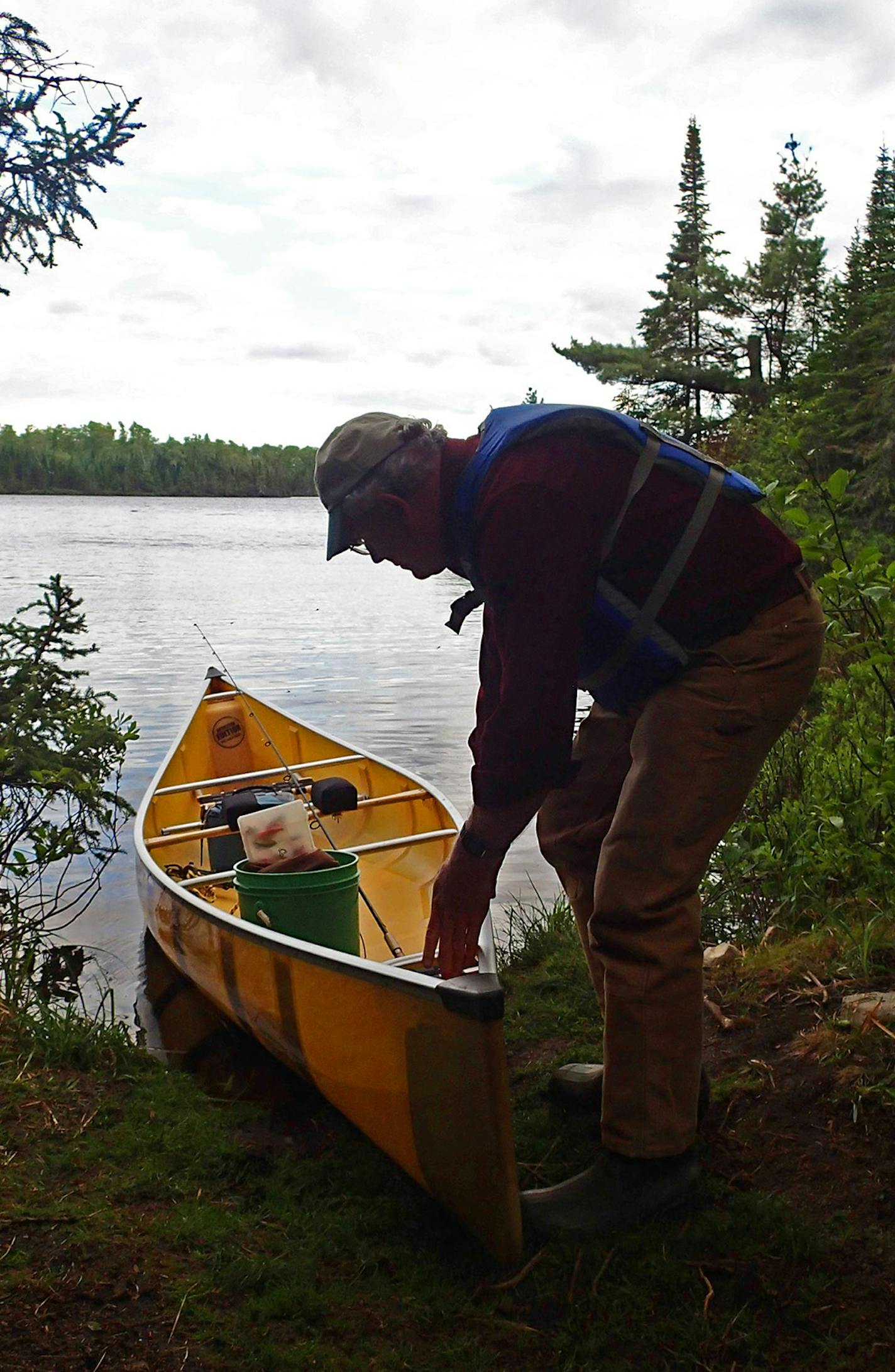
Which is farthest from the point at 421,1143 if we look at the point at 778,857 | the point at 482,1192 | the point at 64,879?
the point at 64,879

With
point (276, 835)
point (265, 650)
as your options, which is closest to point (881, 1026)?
point (276, 835)

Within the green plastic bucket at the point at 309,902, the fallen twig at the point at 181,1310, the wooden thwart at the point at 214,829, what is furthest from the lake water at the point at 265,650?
the fallen twig at the point at 181,1310

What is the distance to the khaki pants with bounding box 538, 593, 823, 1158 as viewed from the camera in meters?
2.62

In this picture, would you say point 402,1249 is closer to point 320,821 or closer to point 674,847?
point 674,847

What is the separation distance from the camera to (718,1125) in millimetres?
3176

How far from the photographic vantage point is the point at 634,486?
8.38ft

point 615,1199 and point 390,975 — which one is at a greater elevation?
point 390,975

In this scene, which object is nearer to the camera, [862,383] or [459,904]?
[459,904]

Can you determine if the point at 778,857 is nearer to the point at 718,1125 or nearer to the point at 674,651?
the point at 718,1125

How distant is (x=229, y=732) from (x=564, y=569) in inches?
251

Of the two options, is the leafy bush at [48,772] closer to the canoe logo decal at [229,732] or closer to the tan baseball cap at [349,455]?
the canoe logo decal at [229,732]

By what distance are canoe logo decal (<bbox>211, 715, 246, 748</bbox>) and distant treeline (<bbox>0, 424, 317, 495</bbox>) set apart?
83.6 m

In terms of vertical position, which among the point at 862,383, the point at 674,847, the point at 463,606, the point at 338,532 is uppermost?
the point at 862,383

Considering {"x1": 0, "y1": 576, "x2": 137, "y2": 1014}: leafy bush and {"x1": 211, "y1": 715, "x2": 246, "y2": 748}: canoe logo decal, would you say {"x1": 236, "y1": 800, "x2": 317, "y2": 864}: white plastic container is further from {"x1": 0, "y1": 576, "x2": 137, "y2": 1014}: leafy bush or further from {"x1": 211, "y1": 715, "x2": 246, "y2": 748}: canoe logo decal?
{"x1": 211, "y1": 715, "x2": 246, "y2": 748}: canoe logo decal
